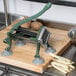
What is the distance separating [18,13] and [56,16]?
246 millimetres

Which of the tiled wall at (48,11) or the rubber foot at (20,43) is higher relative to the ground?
the tiled wall at (48,11)

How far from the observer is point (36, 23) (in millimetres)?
1213

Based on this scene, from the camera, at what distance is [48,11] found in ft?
4.26

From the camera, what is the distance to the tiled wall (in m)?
1.25

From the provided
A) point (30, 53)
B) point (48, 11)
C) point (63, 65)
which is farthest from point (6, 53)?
point (48, 11)

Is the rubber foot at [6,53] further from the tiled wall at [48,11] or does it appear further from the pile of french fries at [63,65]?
the tiled wall at [48,11]

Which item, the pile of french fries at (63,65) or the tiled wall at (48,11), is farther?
the tiled wall at (48,11)

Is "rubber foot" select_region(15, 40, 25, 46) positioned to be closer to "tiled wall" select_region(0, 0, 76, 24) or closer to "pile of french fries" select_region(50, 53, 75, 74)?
"pile of french fries" select_region(50, 53, 75, 74)

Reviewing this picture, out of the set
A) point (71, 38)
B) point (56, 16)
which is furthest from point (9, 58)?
point (56, 16)

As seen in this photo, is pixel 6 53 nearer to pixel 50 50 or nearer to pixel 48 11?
pixel 50 50

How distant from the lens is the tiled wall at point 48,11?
4.10 ft

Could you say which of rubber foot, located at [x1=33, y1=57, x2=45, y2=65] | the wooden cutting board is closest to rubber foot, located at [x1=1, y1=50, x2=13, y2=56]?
the wooden cutting board

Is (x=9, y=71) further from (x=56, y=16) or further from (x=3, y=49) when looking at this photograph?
Answer: (x=56, y=16)

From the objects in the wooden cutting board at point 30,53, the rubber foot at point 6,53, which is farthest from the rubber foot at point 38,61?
the rubber foot at point 6,53
